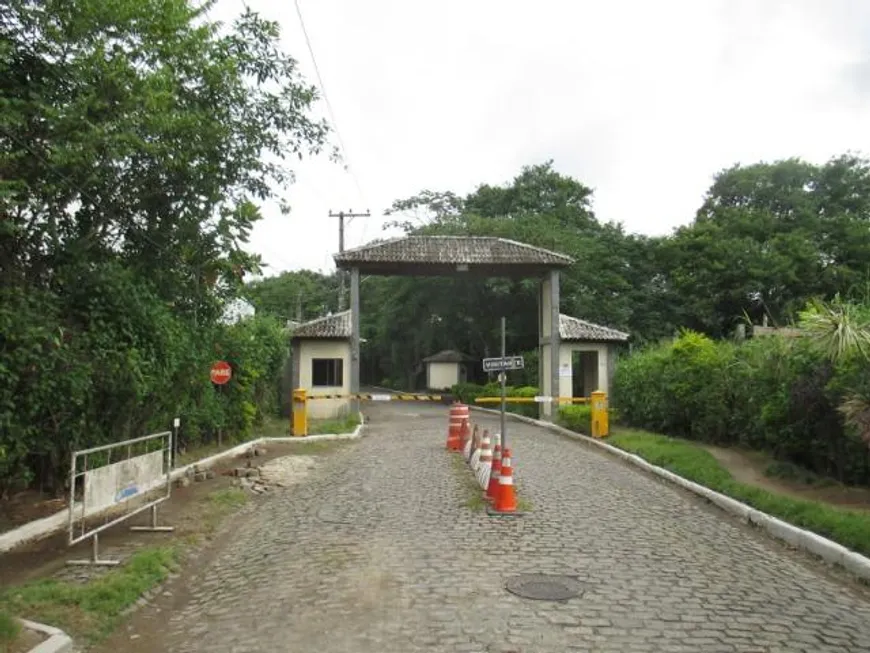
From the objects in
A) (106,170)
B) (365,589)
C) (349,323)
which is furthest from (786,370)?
(349,323)

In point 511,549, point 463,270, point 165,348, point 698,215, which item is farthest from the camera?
point 698,215

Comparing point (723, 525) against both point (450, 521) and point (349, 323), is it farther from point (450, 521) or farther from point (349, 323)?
point (349, 323)

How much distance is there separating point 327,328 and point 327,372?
1633 millimetres

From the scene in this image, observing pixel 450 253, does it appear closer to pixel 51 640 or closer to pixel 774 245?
pixel 774 245

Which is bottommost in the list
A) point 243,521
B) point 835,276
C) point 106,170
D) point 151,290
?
point 243,521

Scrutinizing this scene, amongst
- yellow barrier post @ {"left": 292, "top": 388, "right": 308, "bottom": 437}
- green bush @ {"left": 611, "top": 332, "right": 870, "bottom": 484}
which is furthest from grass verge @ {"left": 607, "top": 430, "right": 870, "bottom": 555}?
yellow barrier post @ {"left": 292, "top": 388, "right": 308, "bottom": 437}

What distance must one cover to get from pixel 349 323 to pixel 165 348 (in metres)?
16.4

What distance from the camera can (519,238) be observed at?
3662 cm

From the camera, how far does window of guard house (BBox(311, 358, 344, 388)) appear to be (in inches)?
1073

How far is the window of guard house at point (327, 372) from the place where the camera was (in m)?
27.3

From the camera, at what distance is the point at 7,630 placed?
501 cm

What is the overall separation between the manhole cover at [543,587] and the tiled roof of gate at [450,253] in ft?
66.5

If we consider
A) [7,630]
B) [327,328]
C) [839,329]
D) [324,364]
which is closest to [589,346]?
[327,328]

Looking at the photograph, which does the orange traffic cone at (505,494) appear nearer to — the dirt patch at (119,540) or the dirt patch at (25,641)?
the dirt patch at (119,540)
